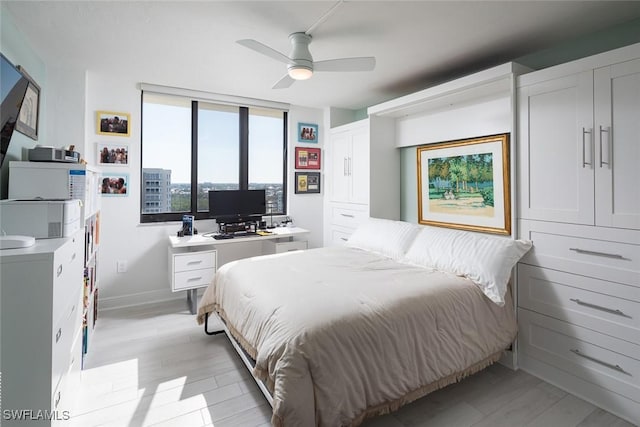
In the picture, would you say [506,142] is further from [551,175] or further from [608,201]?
[608,201]

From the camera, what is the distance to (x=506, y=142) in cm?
267

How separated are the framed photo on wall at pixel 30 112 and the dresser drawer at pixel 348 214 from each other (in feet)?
10.2

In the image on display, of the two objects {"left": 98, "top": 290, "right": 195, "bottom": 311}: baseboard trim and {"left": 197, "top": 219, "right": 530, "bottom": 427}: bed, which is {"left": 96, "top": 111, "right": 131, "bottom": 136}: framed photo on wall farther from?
{"left": 197, "top": 219, "right": 530, "bottom": 427}: bed

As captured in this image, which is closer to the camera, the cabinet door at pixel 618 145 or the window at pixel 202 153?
the cabinet door at pixel 618 145

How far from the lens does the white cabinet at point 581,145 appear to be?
6.12ft

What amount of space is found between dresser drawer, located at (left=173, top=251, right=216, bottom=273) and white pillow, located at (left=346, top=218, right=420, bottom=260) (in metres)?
1.51

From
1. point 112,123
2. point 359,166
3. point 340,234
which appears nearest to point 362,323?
point 359,166

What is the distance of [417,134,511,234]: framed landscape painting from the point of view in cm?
274

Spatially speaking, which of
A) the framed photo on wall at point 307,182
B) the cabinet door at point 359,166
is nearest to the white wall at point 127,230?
the framed photo on wall at point 307,182

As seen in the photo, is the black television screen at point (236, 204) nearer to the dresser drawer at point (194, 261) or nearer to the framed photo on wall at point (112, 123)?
the dresser drawer at point (194, 261)

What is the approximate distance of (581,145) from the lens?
80.8 inches

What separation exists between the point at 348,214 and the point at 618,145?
2699 mm

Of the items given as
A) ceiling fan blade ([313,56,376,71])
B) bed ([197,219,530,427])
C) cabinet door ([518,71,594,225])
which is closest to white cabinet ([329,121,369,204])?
bed ([197,219,530,427])

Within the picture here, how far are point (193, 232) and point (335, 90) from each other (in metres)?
2.33
